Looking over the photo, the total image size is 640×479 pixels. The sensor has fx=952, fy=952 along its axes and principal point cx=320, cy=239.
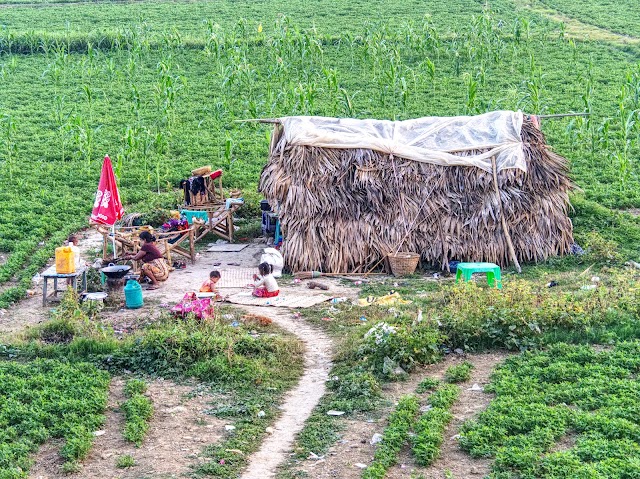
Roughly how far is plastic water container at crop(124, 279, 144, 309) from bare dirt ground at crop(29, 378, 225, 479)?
3.04 metres

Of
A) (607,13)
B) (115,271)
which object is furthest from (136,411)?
(607,13)

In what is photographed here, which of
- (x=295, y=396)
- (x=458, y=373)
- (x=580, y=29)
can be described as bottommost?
(x=295, y=396)

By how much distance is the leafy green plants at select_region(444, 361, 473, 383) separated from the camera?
33.5 feet

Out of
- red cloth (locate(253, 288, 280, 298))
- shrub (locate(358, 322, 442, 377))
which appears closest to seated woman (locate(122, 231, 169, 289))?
red cloth (locate(253, 288, 280, 298))

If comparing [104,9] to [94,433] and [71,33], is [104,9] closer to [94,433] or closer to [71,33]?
[71,33]

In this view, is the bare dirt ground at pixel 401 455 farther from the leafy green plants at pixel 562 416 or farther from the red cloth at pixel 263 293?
the red cloth at pixel 263 293

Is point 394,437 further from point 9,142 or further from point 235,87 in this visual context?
point 235,87

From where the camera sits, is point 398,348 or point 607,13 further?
point 607,13

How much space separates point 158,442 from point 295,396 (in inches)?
68.0

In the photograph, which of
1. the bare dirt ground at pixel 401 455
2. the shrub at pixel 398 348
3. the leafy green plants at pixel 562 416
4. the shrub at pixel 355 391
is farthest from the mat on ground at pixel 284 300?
the leafy green plants at pixel 562 416

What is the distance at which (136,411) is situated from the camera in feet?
31.2

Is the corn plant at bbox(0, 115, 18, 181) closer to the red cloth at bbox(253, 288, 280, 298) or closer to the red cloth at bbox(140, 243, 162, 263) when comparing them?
the red cloth at bbox(140, 243, 162, 263)

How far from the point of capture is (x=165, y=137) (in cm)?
2303

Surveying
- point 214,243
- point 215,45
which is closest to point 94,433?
point 214,243
